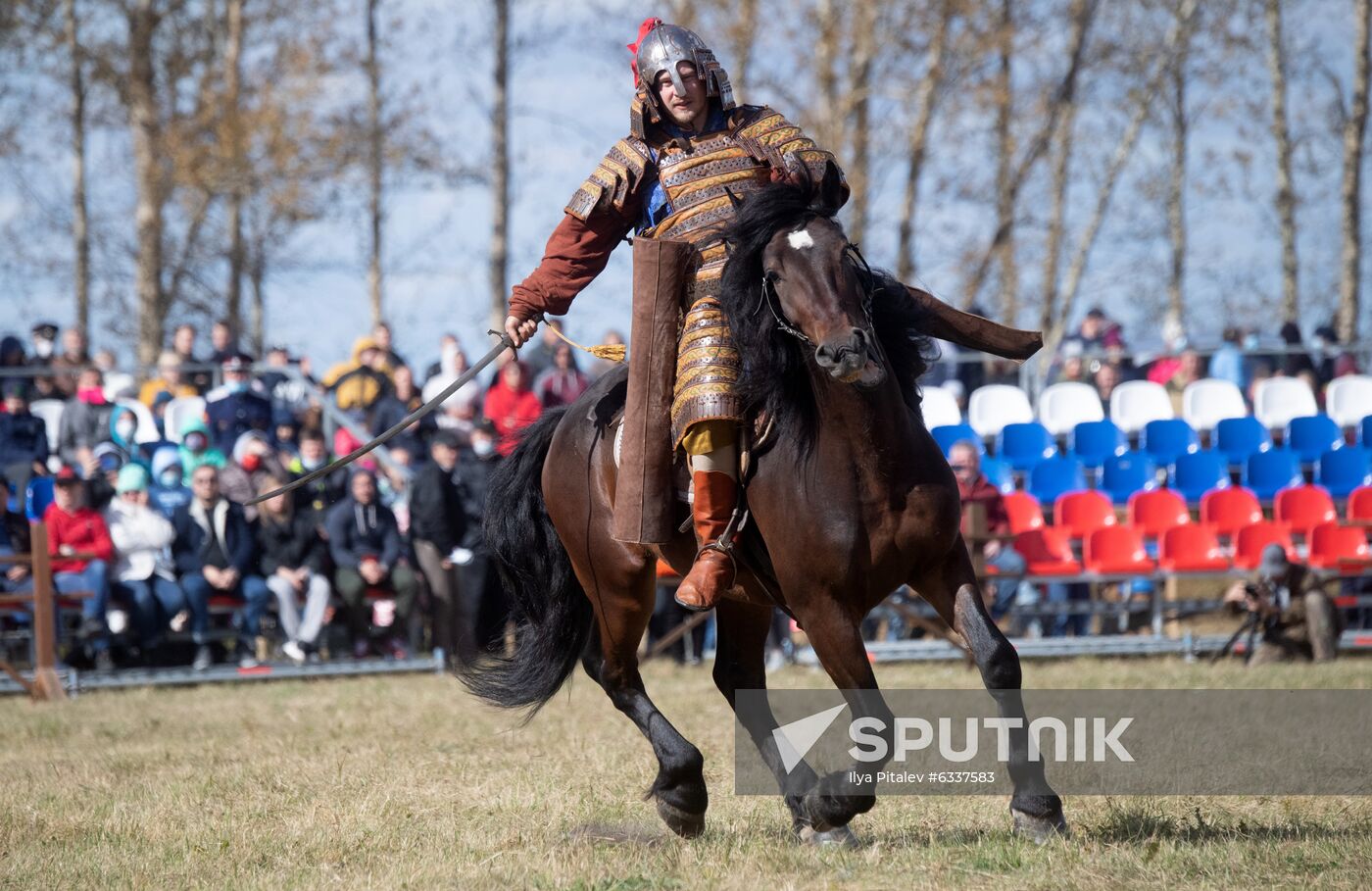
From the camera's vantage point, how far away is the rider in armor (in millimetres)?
5367

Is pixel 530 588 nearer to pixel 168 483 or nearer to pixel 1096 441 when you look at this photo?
pixel 168 483

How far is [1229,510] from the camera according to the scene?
13516 millimetres

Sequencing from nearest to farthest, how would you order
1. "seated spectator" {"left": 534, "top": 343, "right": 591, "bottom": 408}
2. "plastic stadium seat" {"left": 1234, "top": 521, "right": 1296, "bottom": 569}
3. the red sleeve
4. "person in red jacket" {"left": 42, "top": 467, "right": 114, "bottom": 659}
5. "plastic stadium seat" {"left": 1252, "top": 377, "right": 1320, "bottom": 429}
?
the red sleeve, "person in red jacket" {"left": 42, "top": 467, "right": 114, "bottom": 659}, "plastic stadium seat" {"left": 1234, "top": 521, "right": 1296, "bottom": 569}, "seated spectator" {"left": 534, "top": 343, "right": 591, "bottom": 408}, "plastic stadium seat" {"left": 1252, "top": 377, "right": 1320, "bottom": 429}

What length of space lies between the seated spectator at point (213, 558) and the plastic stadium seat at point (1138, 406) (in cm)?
846

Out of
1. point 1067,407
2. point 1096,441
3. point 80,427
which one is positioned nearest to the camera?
point 80,427

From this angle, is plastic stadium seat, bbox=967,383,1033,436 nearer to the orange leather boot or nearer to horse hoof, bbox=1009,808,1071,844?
the orange leather boot

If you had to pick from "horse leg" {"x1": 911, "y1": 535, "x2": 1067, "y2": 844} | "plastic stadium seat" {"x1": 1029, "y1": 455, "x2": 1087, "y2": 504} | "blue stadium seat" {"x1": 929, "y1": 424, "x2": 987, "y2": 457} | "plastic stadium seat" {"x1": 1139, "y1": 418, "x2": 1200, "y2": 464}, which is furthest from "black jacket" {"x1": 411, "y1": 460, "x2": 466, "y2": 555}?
"horse leg" {"x1": 911, "y1": 535, "x2": 1067, "y2": 844}

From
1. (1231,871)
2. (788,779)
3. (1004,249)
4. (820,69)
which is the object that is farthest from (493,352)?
(1004,249)

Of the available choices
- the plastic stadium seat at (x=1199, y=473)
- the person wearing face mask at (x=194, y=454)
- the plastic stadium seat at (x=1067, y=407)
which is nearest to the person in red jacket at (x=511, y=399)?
the person wearing face mask at (x=194, y=454)

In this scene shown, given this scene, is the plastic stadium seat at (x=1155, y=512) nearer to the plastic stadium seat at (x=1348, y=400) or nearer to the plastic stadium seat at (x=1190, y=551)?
the plastic stadium seat at (x=1190, y=551)

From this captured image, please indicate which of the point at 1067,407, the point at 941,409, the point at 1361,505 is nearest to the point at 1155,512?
the point at 1361,505

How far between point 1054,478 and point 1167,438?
4.57 feet

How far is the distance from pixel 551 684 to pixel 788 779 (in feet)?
4.61

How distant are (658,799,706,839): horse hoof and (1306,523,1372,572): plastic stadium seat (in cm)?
901
